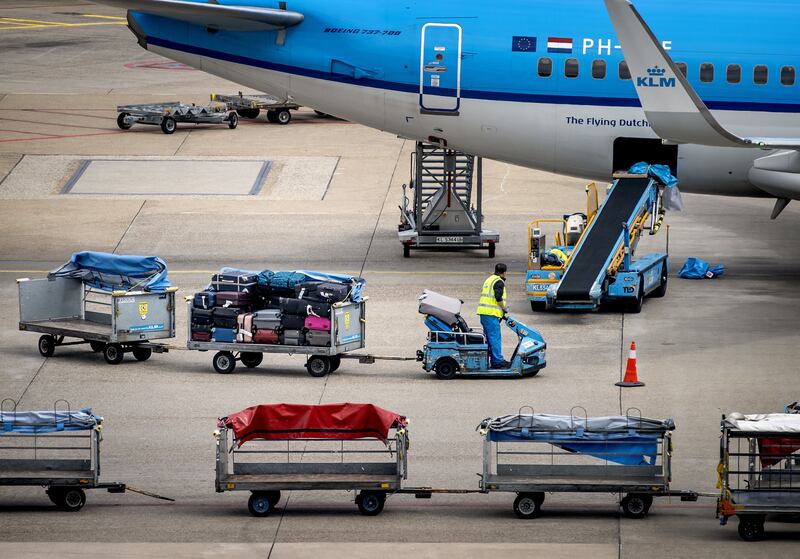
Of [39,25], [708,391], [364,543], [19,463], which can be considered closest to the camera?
[364,543]

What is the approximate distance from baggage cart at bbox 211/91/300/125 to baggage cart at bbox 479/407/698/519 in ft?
104

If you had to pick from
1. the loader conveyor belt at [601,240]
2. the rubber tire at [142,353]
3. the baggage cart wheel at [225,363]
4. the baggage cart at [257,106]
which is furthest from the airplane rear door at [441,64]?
the baggage cart at [257,106]

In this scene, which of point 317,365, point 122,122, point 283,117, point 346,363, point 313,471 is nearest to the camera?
point 313,471

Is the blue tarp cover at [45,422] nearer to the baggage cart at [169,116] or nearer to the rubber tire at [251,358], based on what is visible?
the rubber tire at [251,358]

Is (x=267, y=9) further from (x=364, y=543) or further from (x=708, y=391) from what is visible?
(x=364, y=543)

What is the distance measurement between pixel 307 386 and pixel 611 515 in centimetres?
735

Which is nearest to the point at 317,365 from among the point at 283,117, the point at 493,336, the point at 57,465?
the point at 493,336

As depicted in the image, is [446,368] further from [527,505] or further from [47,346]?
[47,346]

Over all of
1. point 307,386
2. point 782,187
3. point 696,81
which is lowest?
point 307,386

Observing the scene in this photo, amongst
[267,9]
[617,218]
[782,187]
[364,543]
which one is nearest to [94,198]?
[267,9]

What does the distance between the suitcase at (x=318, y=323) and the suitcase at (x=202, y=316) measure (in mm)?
1753

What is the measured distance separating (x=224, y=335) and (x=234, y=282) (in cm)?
101

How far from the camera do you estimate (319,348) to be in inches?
1009

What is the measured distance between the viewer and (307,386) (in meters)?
25.4
